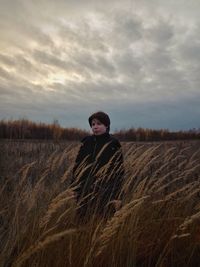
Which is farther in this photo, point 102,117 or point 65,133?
point 65,133

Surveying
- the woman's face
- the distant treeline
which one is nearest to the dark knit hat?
the woman's face

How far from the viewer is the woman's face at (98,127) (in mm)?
5895

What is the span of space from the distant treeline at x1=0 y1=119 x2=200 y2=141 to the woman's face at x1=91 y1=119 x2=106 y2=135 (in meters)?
13.3

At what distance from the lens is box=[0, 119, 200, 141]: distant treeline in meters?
20.6

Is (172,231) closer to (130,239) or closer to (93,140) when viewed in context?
(130,239)

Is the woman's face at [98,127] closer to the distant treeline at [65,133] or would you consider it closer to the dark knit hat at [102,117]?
the dark knit hat at [102,117]

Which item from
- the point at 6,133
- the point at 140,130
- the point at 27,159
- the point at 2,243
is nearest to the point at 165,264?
the point at 2,243

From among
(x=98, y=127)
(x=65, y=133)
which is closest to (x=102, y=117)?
(x=98, y=127)

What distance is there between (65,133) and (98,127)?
1916 centimetres

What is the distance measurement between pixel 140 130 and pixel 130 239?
24785 mm

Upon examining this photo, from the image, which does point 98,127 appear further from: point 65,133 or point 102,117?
point 65,133

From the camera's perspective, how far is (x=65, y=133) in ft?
81.9

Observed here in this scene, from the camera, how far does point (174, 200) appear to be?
16.0 feet

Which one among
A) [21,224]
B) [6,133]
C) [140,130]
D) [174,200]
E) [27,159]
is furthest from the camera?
[140,130]
